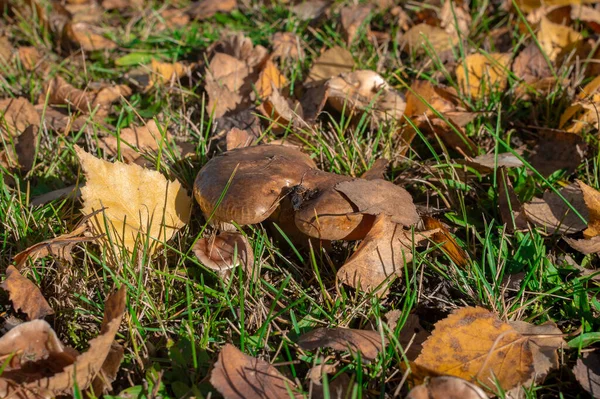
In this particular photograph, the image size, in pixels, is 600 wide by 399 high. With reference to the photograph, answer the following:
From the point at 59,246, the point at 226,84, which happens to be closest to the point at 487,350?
the point at 59,246

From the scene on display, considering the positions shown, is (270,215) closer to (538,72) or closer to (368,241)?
→ (368,241)

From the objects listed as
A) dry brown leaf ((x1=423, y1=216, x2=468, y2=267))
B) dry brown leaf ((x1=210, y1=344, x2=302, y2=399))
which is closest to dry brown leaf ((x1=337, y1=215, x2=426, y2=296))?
dry brown leaf ((x1=423, y1=216, x2=468, y2=267))

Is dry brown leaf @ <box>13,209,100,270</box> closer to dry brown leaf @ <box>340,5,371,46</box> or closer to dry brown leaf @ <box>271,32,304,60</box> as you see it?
dry brown leaf @ <box>271,32,304,60</box>

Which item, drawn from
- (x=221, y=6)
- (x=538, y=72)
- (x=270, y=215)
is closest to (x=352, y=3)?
(x=221, y=6)

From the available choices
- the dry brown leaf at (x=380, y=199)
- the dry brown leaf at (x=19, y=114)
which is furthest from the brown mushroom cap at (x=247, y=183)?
the dry brown leaf at (x=19, y=114)

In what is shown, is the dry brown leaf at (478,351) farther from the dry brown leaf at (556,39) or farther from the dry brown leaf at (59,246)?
the dry brown leaf at (556,39)

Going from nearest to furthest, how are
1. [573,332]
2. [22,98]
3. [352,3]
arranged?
[573,332] < [22,98] < [352,3]

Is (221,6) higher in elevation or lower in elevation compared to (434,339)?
higher

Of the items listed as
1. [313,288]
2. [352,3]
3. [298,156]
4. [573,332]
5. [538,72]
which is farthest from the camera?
[352,3]
